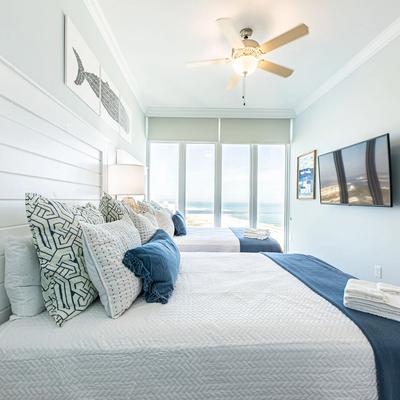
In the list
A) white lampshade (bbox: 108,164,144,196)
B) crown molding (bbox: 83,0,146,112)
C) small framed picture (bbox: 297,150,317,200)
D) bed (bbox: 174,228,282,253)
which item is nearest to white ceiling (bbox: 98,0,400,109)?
crown molding (bbox: 83,0,146,112)

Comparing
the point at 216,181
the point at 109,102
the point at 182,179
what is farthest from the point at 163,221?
the point at 216,181

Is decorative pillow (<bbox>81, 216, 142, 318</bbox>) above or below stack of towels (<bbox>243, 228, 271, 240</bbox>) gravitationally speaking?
above

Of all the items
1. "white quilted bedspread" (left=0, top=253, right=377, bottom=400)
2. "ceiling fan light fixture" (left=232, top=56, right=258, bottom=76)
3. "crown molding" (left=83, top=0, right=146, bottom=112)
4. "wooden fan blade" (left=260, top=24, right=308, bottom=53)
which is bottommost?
"white quilted bedspread" (left=0, top=253, right=377, bottom=400)

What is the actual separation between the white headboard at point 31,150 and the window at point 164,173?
2925 millimetres

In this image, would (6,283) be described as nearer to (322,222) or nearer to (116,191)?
(116,191)

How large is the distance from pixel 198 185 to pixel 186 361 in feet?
13.5

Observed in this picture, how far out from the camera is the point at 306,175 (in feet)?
13.9

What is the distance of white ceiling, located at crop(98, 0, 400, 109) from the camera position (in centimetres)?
211

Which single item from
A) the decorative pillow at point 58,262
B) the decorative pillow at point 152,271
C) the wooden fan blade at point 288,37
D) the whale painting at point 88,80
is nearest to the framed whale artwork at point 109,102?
the whale painting at point 88,80

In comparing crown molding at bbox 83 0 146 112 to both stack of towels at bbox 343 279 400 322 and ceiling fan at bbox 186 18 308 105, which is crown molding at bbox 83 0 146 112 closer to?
ceiling fan at bbox 186 18 308 105

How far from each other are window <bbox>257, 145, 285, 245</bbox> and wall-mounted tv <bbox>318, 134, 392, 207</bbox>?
4.71 ft

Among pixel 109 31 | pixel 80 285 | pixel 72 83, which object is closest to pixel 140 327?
pixel 80 285

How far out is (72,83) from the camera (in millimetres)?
1741

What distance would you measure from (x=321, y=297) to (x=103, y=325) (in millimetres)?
988
